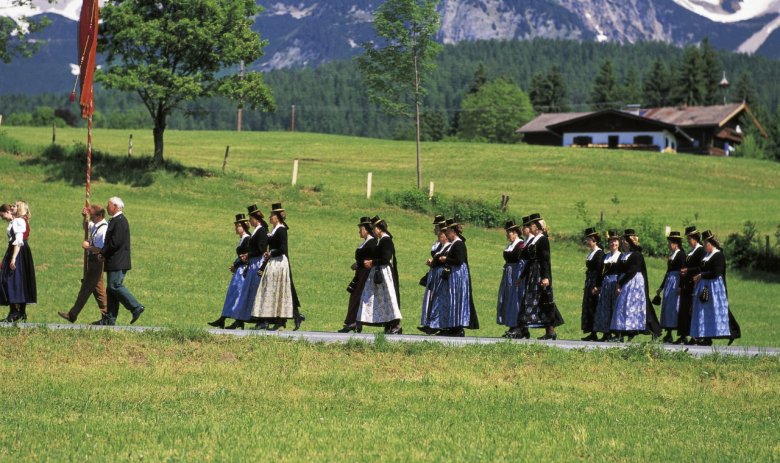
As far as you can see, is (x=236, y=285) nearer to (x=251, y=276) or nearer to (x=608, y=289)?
(x=251, y=276)

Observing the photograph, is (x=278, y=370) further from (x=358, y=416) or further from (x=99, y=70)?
(x=99, y=70)

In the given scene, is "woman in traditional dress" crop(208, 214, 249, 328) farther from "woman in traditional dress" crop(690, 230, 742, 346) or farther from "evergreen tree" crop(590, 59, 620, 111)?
"evergreen tree" crop(590, 59, 620, 111)

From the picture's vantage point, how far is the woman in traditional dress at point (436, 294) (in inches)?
768

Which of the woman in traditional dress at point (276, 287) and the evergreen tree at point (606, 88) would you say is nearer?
the woman in traditional dress at point (276, 287)

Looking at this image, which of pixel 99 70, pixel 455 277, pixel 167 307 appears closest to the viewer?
pixel 455 277

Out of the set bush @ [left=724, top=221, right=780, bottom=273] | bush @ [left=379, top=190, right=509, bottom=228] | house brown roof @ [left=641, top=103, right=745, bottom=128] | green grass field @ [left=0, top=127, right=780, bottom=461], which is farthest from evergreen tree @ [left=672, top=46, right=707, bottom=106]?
green grass field @ [left=0, top=127, right=780, bottom=461]

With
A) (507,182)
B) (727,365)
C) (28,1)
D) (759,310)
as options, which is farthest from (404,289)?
(507,182)

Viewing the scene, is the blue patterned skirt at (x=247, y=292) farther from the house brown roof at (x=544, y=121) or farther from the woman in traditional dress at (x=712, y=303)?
the house brown roof at (x=544, y=121)

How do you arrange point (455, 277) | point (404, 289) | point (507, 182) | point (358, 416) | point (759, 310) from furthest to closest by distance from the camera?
point (507, 182), point (759, 310), point (404, 289), point (455, 277), point (358, 416)

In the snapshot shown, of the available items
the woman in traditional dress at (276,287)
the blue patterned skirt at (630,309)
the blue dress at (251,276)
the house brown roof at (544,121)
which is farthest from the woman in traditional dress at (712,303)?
the house brown roof at (544,121)

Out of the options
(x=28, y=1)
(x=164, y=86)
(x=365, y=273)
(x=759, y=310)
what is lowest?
(x=759, y=310)

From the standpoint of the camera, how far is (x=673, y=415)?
13.1 metres

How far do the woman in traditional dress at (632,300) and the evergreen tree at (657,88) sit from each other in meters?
137

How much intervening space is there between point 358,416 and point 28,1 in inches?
1567
